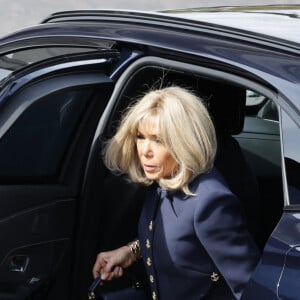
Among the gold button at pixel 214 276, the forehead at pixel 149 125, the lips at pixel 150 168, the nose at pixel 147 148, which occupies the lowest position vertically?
the gold button at pixel 214 276

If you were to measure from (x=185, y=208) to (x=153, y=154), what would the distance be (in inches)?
6.6

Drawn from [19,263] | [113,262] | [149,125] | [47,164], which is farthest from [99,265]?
[149,125]

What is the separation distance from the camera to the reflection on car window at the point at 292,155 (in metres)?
1.75

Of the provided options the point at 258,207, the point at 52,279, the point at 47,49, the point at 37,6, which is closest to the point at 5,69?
the point at 47,49

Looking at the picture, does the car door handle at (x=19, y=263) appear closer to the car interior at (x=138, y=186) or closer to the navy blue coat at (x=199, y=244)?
the car interior at (x=138, y=186)

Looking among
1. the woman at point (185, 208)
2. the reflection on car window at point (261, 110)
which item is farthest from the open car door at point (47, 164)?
the reflection on car window at point (261, 110)

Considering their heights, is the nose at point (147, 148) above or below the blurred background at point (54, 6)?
below

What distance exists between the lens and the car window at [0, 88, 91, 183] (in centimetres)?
239

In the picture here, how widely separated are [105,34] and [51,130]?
364mm

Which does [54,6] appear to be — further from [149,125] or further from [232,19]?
[149,125]

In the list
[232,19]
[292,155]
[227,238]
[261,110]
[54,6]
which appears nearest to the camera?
[292,155]

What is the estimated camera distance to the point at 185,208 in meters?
2.07

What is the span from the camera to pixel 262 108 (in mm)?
3598

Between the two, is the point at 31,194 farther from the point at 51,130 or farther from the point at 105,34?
the point at 105,34
